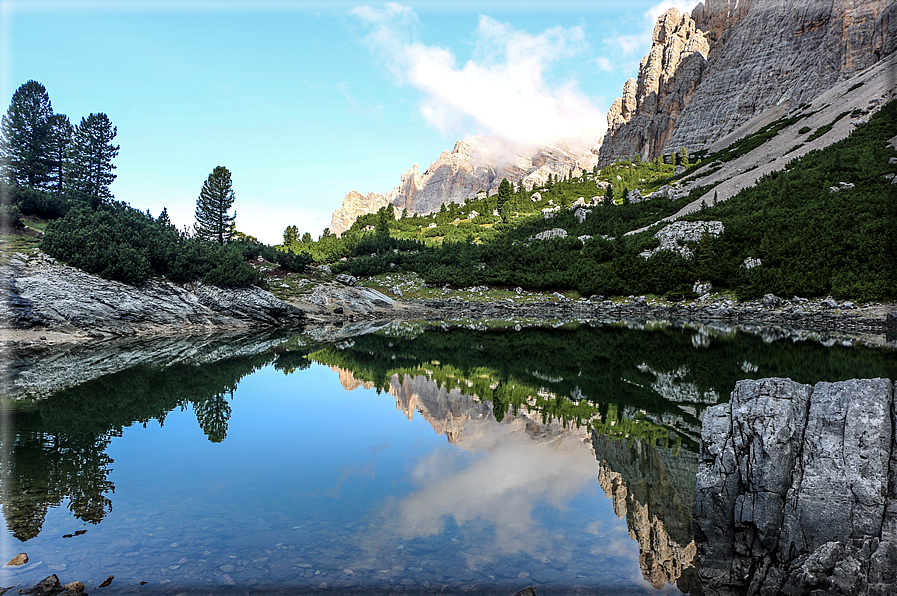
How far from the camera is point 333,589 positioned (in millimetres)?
5430

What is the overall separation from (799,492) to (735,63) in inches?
5932

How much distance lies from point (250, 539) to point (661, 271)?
56.6 m

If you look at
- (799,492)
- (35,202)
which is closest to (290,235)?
(35,202)

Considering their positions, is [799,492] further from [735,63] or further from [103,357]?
[735,63]

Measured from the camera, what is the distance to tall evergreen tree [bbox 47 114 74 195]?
53.3 m

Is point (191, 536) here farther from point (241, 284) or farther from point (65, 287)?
point (241, 284)

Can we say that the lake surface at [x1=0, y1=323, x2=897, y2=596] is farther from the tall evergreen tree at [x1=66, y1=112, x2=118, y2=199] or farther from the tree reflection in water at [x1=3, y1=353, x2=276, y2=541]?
the tall evergreen tree at [x1=66, y1=112, x2=118, y2=199]

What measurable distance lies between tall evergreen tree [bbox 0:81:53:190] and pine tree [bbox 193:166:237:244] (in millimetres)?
18406

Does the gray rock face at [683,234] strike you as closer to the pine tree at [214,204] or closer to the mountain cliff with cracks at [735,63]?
the pine tree at [214,204]

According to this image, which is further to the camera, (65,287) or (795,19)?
(795,19)

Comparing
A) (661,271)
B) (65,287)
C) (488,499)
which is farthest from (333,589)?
(661,271)

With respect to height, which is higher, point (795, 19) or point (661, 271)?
point (795, 19)

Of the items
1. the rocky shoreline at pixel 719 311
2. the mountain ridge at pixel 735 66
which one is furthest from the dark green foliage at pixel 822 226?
the mountain ridge at pixel 735 66

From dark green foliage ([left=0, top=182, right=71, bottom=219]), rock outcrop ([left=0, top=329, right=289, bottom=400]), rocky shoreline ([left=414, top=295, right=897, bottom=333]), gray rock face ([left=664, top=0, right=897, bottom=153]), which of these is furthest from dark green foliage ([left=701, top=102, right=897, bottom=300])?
dark green foliage ([left=0, top=182, right=71, bottom=219])
